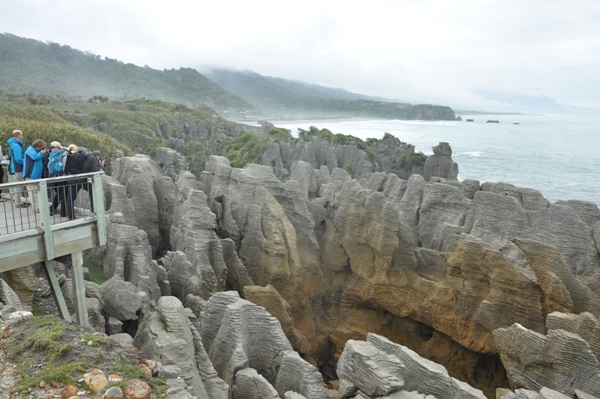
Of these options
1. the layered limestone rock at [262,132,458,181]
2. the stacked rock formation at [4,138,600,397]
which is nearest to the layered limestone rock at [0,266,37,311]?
the stacked rock formation at [4,138,600,397]

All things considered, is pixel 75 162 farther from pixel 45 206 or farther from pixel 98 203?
pixel 45 206

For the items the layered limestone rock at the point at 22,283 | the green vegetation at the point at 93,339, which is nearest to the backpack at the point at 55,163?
the layered limestone rock at the point at 22,283

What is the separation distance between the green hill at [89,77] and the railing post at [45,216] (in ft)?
361

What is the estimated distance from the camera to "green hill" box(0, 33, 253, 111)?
120 metres

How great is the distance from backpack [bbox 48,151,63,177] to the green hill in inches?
4232

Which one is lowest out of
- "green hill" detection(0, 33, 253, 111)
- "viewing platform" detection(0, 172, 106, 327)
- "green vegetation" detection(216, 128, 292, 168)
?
"green vegetation" detection(216, 128, 292, 168)

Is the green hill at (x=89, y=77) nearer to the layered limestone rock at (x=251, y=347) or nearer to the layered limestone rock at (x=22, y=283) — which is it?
the layered limestone rock at (x=22, y=283)

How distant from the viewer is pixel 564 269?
13.5 metres

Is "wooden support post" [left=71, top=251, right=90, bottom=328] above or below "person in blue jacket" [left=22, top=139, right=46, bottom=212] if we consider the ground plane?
below

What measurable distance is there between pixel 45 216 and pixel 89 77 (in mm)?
152047

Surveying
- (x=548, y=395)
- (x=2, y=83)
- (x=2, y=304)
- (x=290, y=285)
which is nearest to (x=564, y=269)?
(x=548, y=395)

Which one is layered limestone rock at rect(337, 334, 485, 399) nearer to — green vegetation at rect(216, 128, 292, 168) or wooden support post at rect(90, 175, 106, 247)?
wooden support post at rect(90, 175, 106, 247)

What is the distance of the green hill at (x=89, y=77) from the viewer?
4713 inches

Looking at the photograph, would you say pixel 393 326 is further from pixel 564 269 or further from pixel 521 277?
pixel 564 269
